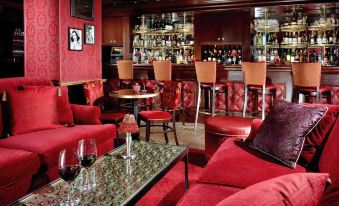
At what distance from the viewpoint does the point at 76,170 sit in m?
1.58

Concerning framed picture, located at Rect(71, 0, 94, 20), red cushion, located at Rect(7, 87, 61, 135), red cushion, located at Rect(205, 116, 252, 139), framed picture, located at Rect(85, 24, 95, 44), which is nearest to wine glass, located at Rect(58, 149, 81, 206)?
red cushion, located at Rect(7, 87, 61, 135)

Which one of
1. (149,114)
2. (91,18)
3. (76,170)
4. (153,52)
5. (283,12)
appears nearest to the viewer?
(76,170)

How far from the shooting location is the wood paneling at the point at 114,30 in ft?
28.1

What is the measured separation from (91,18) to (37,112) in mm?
2371

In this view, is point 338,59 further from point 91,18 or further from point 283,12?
point 91,18

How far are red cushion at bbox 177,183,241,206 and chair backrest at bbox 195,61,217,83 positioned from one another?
3.69 metres

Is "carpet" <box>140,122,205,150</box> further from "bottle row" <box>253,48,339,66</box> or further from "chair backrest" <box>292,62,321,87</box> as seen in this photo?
"bottle row" <box>253,48,339,66</box>

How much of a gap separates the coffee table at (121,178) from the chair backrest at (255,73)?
2856 mm

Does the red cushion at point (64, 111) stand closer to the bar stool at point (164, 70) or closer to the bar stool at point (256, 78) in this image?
the bar stool at point (164, 70)

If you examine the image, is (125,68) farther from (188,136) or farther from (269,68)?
(269,68)

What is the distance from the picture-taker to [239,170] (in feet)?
6.58

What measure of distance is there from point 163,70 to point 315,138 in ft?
12.9

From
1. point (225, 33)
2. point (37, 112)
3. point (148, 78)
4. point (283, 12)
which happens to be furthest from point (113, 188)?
point (283, 12)

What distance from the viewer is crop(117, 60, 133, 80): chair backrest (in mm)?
6138
